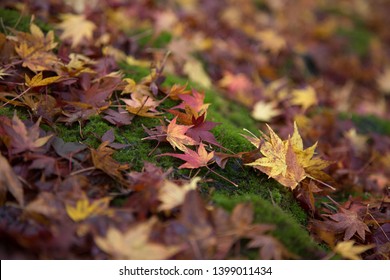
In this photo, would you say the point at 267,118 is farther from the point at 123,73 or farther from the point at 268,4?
the point at 268,4

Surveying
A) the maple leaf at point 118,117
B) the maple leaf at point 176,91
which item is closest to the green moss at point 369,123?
the maple leaf at point 176,91

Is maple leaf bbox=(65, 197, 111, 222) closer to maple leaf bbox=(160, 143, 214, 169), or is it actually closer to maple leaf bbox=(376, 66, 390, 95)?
maple leaf bbox=(160, 143, 214, 169)

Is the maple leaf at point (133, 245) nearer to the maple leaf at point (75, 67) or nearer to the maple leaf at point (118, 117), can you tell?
the maple leaf at point (118, 117)

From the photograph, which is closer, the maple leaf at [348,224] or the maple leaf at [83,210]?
the maple leaf at [83,210]

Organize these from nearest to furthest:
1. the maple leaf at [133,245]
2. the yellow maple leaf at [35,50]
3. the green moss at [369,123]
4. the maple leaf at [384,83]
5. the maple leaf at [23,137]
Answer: the maple leaf at [133,245] → the maple leaf at [23,137] → the yellow maple leaf at [35,50] → the green moss at [369,123] → the maple leaf at [384,83]

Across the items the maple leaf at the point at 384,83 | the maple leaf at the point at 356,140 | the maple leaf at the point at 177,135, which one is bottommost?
the maple leaf at the point at 384,83

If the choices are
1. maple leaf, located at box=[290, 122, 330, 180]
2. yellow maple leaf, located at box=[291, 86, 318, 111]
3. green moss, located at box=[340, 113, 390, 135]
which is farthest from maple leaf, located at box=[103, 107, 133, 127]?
green moss, located at box=[340, 113, 390, 135]
